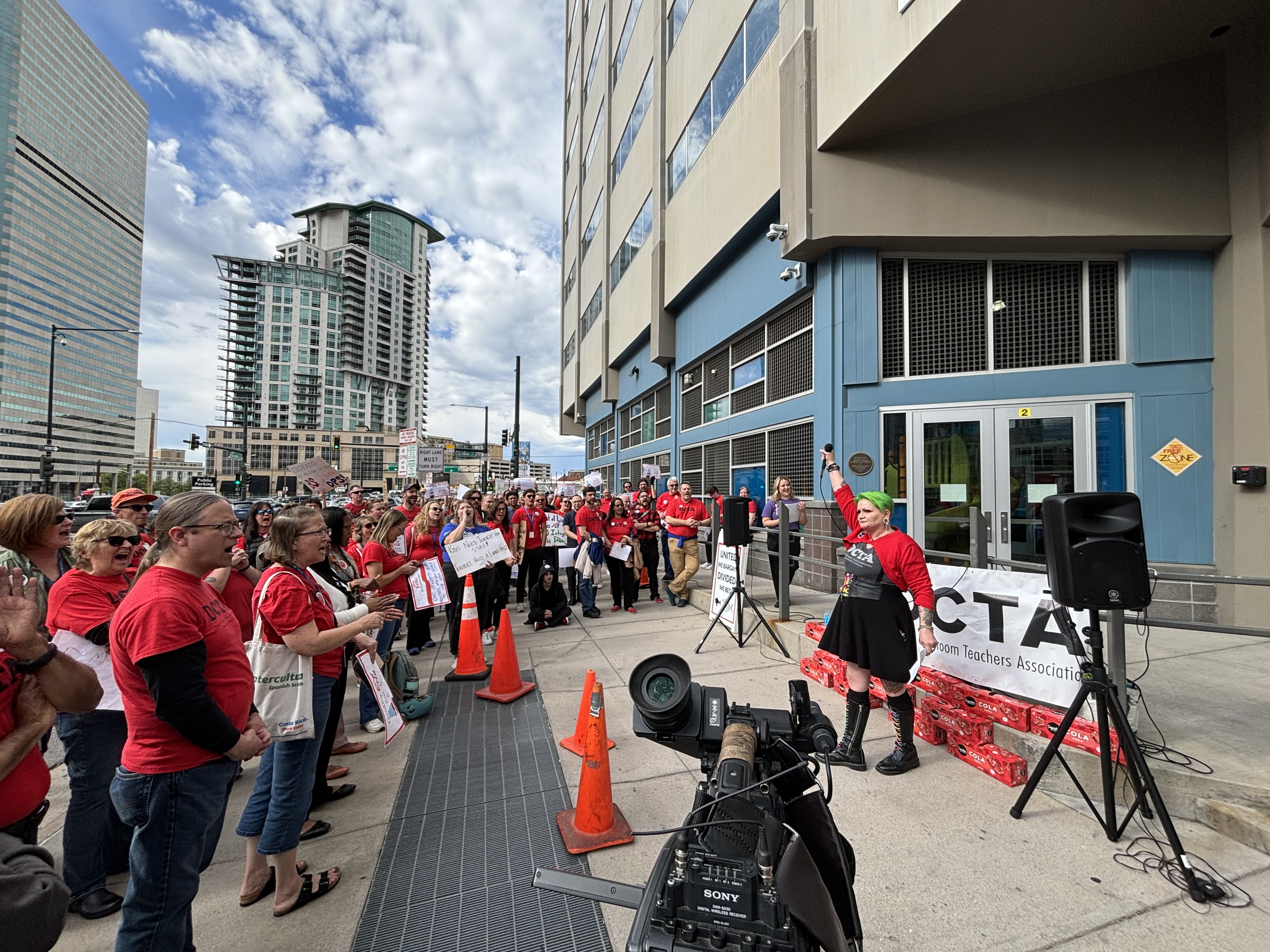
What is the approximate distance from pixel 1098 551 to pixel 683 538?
6640mm

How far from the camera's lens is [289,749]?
265cm

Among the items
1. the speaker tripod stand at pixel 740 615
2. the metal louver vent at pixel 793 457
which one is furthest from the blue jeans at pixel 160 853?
the metal louver vent at pixel 793 457

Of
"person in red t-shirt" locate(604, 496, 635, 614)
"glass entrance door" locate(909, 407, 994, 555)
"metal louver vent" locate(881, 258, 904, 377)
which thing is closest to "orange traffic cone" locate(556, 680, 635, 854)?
"person in red t-shirt" locate(604, 496, 635, 614)

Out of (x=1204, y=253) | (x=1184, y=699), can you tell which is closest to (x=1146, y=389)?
(x=1204, y=253)

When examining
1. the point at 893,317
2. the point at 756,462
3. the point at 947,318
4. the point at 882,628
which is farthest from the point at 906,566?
the point at 756,462

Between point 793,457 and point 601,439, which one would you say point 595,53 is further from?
point 793,457

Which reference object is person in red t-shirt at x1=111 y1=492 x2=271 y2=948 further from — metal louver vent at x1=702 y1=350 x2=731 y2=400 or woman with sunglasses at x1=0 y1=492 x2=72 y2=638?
metal louver vent at x1=702 y1=350 x2=731 y2=400

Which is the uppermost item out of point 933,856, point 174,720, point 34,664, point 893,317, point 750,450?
point 893,317

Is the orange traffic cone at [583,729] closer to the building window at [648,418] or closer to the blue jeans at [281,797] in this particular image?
the blue jeans at [281,797]

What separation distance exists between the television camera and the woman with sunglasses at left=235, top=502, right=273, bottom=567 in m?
4.48

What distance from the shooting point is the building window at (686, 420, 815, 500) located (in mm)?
10445

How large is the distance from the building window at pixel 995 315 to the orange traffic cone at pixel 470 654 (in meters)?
7.58

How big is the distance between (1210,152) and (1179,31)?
172 cm

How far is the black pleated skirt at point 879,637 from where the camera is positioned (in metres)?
3.71
